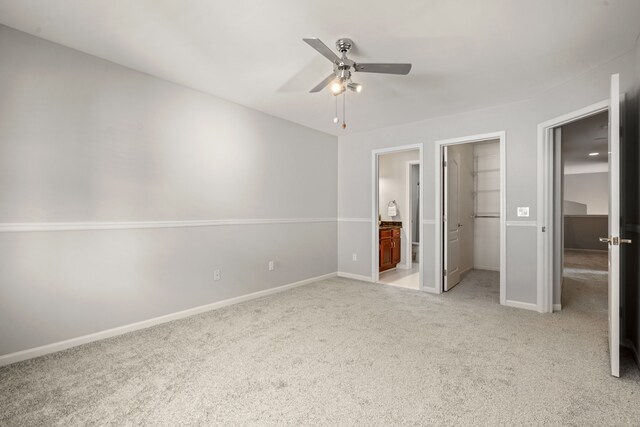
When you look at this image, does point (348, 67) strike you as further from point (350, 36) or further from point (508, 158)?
point (508, 158)

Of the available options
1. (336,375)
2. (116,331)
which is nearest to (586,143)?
(336,375)

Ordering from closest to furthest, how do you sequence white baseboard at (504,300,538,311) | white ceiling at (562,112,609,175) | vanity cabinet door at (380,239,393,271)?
white baseboard at (504,300,538,311) < white ceiling at (562,112,609,175) < vanity cabinet door at (380,239,393,271)

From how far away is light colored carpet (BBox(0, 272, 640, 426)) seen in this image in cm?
168

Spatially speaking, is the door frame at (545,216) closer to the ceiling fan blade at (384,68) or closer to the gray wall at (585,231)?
the ceiling fan blade at (384,68)

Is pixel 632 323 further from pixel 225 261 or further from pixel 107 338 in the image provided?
pixel 107 338

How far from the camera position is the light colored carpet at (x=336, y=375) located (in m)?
1.68

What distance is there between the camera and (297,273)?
4.55 m

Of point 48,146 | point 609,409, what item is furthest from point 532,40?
point 48,146

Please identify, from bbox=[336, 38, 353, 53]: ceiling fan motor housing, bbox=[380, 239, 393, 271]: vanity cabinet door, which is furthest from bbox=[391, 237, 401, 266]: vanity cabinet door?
bbox=[336, 38, 353, 53]: ceiling fan motor housing

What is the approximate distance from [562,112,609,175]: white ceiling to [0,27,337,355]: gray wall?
4798 mm

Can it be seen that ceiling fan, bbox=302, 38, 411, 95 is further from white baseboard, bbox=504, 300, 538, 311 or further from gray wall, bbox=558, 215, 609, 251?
gray wall, bbox=558, 215, 609, 251

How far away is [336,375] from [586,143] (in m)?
7.18

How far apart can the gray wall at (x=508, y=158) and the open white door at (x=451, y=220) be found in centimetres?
19

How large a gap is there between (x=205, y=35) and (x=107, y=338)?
273 cm
